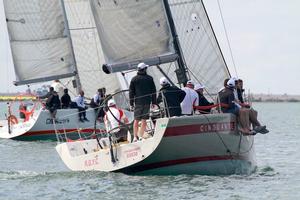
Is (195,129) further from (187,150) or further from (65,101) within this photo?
(65,101)

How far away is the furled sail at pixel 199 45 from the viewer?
837 inches

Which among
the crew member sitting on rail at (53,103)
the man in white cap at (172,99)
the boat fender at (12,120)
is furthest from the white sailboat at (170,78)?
the boat fender at (12,120)

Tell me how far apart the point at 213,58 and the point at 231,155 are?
411 centimetres

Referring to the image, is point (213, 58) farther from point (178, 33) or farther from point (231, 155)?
point (231, 155)

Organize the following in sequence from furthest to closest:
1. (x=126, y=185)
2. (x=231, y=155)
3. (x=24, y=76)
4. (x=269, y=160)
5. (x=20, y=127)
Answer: (x=24, y=76) < (x=20, y=127) < (x=269, y=160) < (x=231, y=155) < (x=126, y=185)

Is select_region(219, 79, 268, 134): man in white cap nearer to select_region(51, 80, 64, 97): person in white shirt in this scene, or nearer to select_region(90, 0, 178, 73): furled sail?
select_region(90, 0, 178, 73): furled sail

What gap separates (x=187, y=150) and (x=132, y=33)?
4.75m

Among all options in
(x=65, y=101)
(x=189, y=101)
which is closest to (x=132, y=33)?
(x=189, y=101)

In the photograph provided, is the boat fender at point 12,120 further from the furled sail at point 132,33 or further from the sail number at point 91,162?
the sail number at point 91,162

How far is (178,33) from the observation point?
2178cm

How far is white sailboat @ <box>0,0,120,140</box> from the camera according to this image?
37156mm

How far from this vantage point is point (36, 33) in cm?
3775

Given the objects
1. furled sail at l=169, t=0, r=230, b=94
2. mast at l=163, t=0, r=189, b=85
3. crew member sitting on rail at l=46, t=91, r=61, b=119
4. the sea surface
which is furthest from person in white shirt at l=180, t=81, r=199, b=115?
crew member sitting on rail at l=46, t=91, r=61, b=119

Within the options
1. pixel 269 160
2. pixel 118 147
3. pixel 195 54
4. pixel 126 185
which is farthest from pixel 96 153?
pixel 269 160
